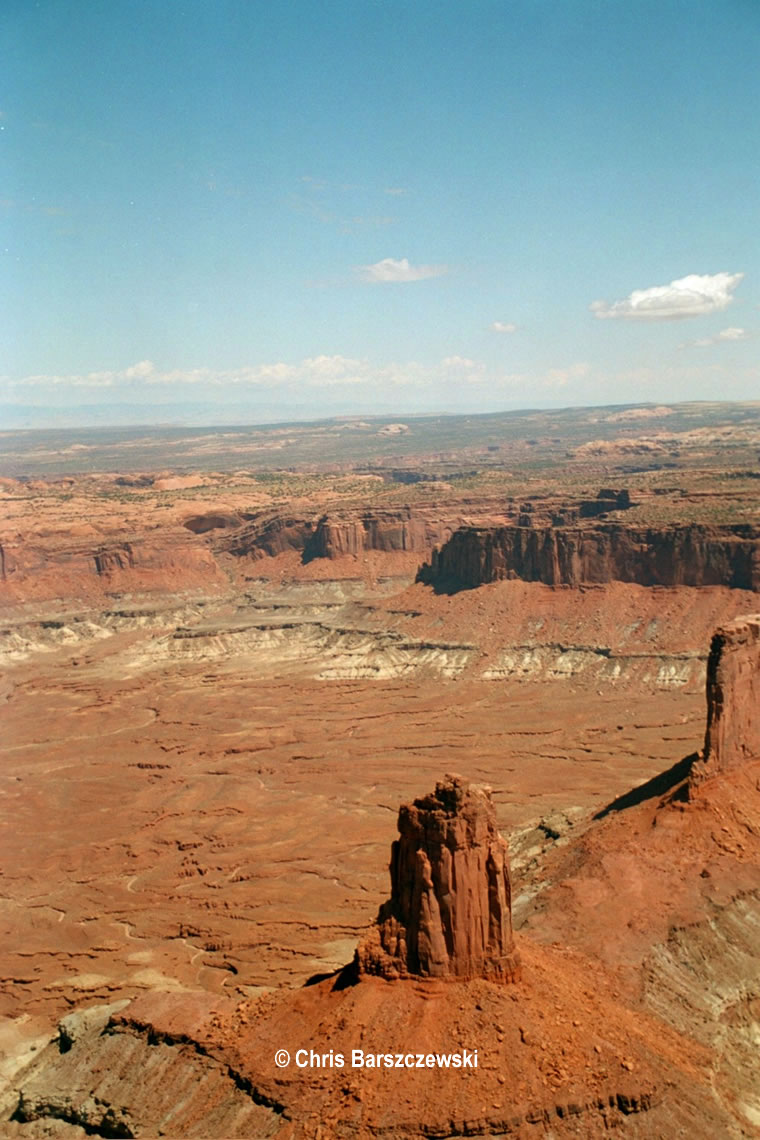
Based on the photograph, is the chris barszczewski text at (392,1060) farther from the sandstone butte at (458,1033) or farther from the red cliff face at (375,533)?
the red cliff face at (375,533)

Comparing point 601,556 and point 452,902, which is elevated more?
point 452,902

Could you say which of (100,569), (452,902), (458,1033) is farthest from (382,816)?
(100,569)

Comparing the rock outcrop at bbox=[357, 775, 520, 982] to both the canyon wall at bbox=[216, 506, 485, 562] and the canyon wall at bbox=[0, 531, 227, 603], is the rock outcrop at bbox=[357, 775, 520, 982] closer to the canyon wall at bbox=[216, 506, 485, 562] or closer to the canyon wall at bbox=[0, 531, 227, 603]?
the canyon wall at bbox=[0, 531, 227, 603]

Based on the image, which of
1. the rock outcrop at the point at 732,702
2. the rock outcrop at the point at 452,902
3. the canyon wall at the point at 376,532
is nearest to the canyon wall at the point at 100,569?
the canyon wall at the point at 376,532

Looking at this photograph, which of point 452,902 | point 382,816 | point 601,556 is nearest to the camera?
point 452,902

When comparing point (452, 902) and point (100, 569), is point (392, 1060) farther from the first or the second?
point (100, 569)

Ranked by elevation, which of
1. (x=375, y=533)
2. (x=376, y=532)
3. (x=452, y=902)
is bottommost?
(x=375, y=533)

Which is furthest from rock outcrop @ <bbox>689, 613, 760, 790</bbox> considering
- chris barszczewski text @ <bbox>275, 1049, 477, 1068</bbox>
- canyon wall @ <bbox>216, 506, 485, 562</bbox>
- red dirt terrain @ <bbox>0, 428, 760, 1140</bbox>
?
canyon wall @ <bbox>216, 506, 485, 562</bbox>
